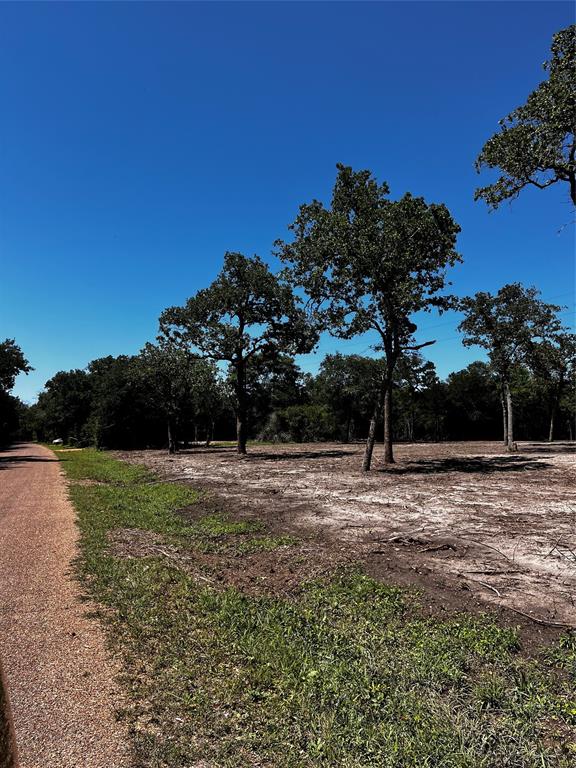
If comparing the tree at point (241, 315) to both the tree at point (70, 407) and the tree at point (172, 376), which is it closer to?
the tree at point (172, 376)

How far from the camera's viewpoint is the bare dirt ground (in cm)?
512

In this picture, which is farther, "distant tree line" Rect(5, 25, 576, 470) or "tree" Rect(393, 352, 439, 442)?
"tree" Rect(393, 352, 439, 442)

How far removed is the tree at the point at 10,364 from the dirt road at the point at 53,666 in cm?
2829

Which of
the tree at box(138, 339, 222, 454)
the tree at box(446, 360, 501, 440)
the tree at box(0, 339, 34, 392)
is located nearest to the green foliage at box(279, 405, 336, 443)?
the tree at box(446, 360, 501, 440)

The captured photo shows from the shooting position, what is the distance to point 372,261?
16406 mm

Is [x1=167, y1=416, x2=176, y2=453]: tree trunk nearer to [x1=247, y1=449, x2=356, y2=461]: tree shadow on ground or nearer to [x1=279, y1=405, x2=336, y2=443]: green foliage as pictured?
[x1=247, y1=449, x2=356, y2=461]: tree shadow on ground

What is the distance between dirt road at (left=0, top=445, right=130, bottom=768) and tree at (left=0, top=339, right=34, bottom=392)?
2829cm

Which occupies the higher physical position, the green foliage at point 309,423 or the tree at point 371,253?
the tree at point 371,253

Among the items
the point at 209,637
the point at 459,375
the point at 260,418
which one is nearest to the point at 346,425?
the point at 260,418

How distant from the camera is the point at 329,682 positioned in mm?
3445

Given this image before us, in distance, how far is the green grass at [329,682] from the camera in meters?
2.77

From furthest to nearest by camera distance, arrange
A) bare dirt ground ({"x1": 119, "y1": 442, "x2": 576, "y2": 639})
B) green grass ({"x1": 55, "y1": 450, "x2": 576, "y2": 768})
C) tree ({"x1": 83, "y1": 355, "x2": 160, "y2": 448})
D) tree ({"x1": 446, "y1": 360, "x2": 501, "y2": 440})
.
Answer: tree ({"x1": 446, "y1": 360, "x2": 501, "y2": 440})
tree ({"x1": 83, "y1": 355, "x2": 160, "y2": 448})
bare dirt ground ({"x1": 119, "y1": 442, "x2": 576, "y2": 639})
green grass ({"x1": 55, "y1": 450, "x2": 576, "y2": 768})

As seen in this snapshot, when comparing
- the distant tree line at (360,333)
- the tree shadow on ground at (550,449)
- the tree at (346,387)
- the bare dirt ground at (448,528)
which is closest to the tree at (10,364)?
the distant tree line at (360,333)

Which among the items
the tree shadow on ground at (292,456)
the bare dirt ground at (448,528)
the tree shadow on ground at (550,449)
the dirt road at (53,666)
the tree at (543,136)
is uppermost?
the tree at (543,136)
